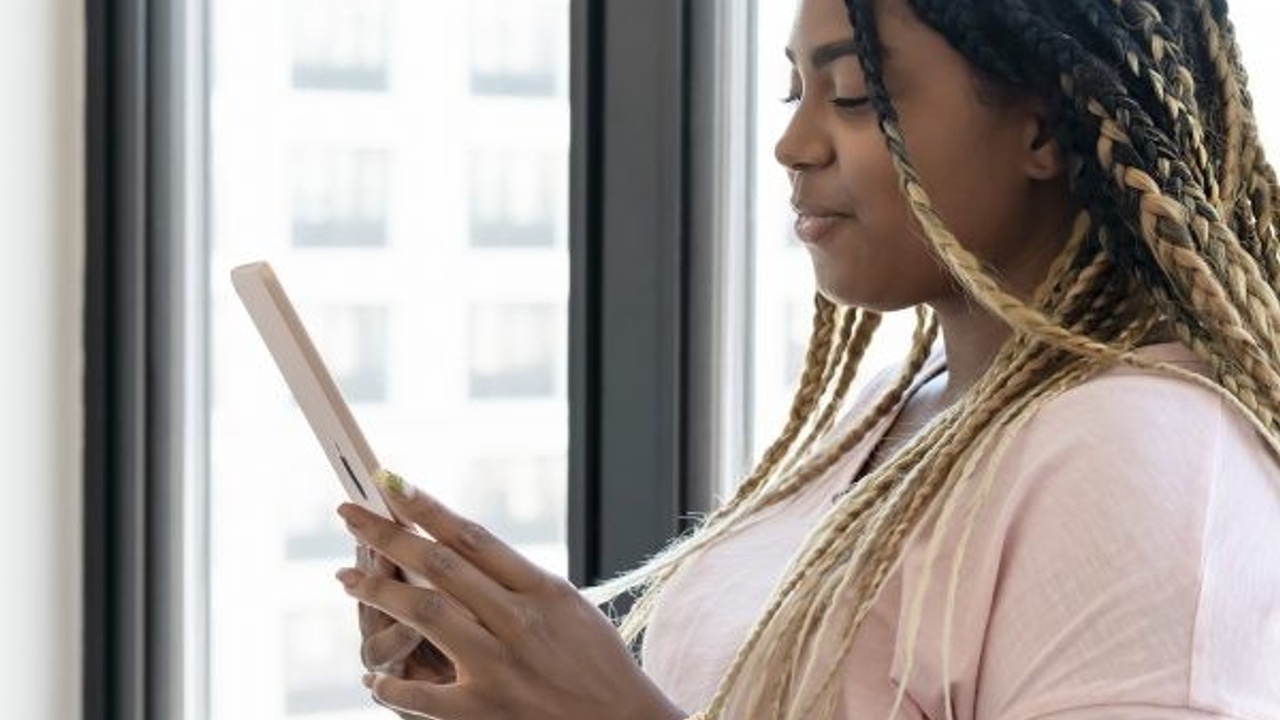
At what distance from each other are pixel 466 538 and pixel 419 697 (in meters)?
0.10

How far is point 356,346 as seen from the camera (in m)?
2.15

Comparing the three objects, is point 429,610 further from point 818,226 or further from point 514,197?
point 514,197

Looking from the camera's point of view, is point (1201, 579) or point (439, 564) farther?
point (439, 564)

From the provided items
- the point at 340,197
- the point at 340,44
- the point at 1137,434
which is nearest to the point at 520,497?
the point at 340,197

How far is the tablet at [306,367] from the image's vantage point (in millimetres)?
1122

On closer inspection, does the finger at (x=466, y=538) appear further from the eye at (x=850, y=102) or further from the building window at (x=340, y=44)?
the building window at (x=340, y=44)

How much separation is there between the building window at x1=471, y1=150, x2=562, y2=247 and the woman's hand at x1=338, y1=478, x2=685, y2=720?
871 millimetres

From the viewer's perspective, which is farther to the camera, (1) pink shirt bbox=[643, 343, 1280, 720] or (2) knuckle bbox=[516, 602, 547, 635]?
(2) knuckle bbox=[516, 602, 547, 635]

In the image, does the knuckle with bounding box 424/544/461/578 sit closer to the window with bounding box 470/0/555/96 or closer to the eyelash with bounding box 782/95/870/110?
the eyelash with bounding box 782/95/870/110

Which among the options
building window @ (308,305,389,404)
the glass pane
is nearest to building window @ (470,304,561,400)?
the glass pane

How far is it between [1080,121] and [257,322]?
1.58 feet

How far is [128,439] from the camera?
2.28 metres

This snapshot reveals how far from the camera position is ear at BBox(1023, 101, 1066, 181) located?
3.63 feet

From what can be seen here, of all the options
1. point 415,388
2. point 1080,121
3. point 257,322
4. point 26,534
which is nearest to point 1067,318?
point 1080,121
